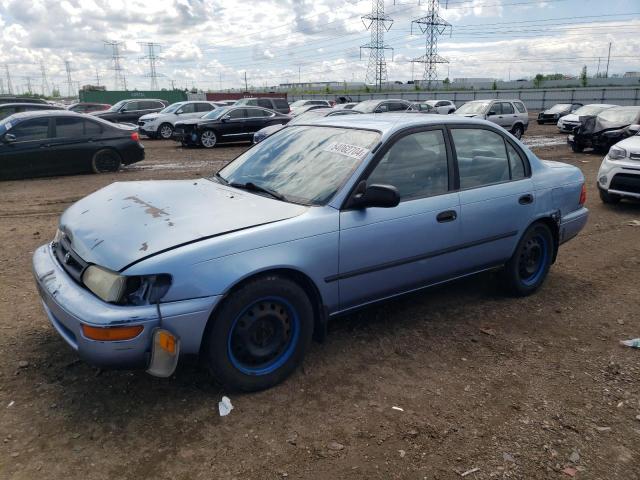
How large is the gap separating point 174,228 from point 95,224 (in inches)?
23.9

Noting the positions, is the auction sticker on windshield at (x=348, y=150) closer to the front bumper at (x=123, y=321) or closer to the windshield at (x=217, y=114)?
the front bumper at (x=123, y=321)

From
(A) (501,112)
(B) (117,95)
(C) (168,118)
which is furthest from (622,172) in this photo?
(B) (117,95)

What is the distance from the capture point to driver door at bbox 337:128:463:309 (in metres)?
3.38

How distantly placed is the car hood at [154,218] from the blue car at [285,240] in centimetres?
1

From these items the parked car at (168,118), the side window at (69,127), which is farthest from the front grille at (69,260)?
the parked car at (168,118)

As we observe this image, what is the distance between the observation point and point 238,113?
1808 centimetres

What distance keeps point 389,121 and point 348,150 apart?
1.68ft

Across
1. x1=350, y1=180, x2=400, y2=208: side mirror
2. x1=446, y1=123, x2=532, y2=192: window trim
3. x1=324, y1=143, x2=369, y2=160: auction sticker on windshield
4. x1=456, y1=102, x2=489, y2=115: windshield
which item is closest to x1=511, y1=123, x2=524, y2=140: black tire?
x1=456, y1=102, x2=489, y2=115: windshield

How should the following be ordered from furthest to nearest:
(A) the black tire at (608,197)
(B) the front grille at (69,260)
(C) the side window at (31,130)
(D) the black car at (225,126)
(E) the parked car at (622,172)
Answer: (D) the black car at (225,126) < (C) the side window at (31,130) < (A) the black tire at (608,197) < (E) the parked car at (622,172) < (B) the front grille at (69,260)

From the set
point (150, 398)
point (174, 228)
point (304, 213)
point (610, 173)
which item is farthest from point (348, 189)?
point (610, 173)

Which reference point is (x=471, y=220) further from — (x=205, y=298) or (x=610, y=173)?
(x=610, y=173)

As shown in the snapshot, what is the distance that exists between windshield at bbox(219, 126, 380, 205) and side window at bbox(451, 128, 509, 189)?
0.84 meters

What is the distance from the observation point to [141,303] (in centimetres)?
268

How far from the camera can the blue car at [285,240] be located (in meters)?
2.71
